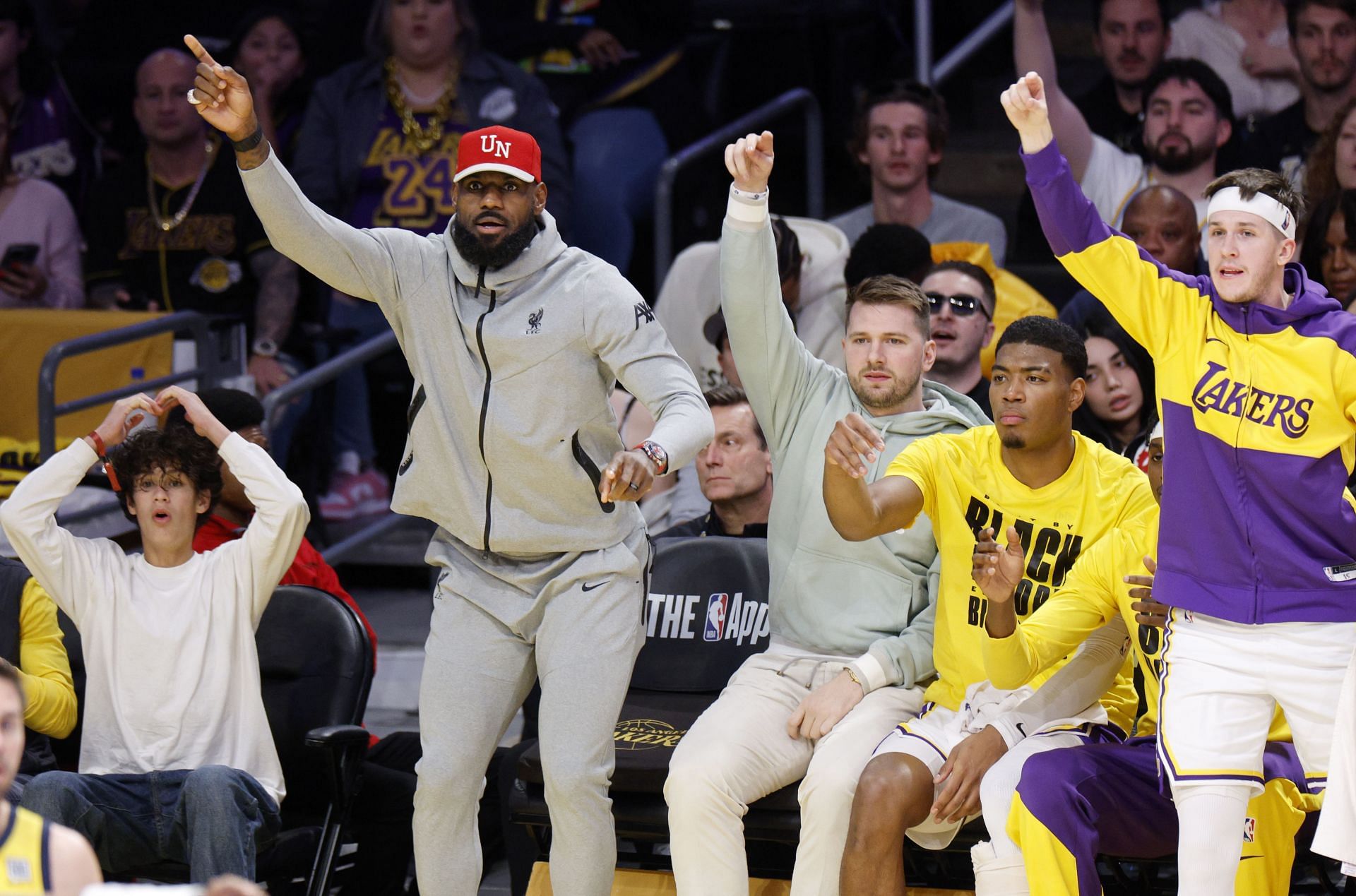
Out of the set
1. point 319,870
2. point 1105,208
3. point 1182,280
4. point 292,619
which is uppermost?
point 1105,208

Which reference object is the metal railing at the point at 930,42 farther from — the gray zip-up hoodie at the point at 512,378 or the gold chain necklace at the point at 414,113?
the gray zip-up hoodie at the point at 512,378

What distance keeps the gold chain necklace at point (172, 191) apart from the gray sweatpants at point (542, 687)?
11.4 feet

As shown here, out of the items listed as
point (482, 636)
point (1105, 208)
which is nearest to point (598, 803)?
point (482, 636)

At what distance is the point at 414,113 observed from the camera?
23.6ft

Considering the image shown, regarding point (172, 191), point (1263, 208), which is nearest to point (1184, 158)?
point (1263, 208)

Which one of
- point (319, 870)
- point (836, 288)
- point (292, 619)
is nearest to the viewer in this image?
point (319, 870)

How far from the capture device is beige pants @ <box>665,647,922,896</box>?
396cm

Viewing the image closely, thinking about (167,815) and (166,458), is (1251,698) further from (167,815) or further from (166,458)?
(166,458)

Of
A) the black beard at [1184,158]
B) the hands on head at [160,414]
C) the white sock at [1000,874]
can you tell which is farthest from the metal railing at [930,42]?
the white sock at [1000,874]

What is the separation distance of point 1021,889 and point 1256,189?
1.55 metres

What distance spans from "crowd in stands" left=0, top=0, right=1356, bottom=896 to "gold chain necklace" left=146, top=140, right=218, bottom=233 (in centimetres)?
1

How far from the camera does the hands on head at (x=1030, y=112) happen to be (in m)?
3.72

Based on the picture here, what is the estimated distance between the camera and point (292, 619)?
4.76m

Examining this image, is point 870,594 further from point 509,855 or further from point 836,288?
point 836,288
